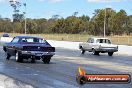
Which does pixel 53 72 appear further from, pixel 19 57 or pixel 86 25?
pixel 86 25

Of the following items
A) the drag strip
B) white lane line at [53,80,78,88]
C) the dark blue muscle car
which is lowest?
the drag strip

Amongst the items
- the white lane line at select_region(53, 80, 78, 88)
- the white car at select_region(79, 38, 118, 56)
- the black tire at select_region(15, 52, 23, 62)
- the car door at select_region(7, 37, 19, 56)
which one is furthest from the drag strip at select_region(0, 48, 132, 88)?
the white car at select_region(79, 38, 118, 56)

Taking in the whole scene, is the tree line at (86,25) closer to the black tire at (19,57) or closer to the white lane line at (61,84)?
the black tire at (19,57)

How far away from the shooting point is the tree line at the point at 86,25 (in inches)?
4843

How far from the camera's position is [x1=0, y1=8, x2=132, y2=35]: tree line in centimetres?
12300

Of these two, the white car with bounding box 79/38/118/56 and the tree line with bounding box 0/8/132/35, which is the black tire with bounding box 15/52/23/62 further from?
the tree line with bounding box 0/8/132/35

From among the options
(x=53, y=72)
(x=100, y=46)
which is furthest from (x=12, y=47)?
(x=100, y=46)

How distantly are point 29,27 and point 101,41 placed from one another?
5238 inches

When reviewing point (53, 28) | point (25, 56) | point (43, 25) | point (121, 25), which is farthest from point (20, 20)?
point (25, 56)

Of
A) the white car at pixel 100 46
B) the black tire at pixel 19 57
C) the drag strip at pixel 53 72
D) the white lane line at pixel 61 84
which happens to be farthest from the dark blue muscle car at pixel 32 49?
the white car at pixel 100 46

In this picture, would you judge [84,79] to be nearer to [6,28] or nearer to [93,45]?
[93,45]

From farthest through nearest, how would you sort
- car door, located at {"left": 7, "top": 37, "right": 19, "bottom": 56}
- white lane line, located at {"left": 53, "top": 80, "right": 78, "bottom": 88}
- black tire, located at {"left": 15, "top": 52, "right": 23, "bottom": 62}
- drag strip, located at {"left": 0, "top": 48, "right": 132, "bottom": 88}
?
1. car door, located at {"left": 7, "top": 37, "right": 19, "bottom": 56}
2. black tire, located at {"left": 15, "top": 52, "right": 23, "bottom": 62}
3. drag strip, located at {"left": 0, "top": 48, "right": 132, "bottom": 88}
4. white lane line, located at {"left": 53, "top": 80, "right": 78, "bottom": 88}

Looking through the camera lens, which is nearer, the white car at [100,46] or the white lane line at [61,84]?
the white lane line at [61,84]

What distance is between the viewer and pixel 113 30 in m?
124
